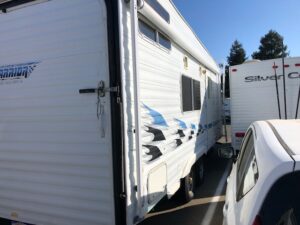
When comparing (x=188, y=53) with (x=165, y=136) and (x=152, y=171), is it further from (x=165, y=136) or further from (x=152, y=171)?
(x=152, y=171)

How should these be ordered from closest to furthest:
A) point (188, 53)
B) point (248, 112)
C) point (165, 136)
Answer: point (165, 136) < point (188, 53) < point (248, 112)

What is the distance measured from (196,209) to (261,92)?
4087mm

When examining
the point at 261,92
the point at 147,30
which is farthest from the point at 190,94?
the point at 261,92

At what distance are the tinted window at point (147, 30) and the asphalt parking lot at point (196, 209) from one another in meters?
2.58

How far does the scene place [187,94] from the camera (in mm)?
5758

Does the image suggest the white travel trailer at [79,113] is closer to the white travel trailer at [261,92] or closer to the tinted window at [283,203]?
the tinted window at [283,203]

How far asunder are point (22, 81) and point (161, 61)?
170 centimetres

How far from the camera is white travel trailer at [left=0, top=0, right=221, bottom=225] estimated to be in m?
3.06

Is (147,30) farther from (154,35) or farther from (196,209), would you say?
(196,209)

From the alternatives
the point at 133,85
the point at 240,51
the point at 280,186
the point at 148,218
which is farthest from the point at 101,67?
the point at 240,51

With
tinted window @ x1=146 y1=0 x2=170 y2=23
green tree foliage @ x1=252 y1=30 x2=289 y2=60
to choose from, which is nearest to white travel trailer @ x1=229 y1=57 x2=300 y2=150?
tinted window @ x1=146 y1=0 x2=170 y2=23

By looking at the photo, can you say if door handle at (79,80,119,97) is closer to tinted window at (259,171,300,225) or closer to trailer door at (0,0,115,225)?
trailer door at (0,0,115,225)

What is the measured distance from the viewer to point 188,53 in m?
6.04

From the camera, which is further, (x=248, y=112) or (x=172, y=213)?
(x=248, y=112)
